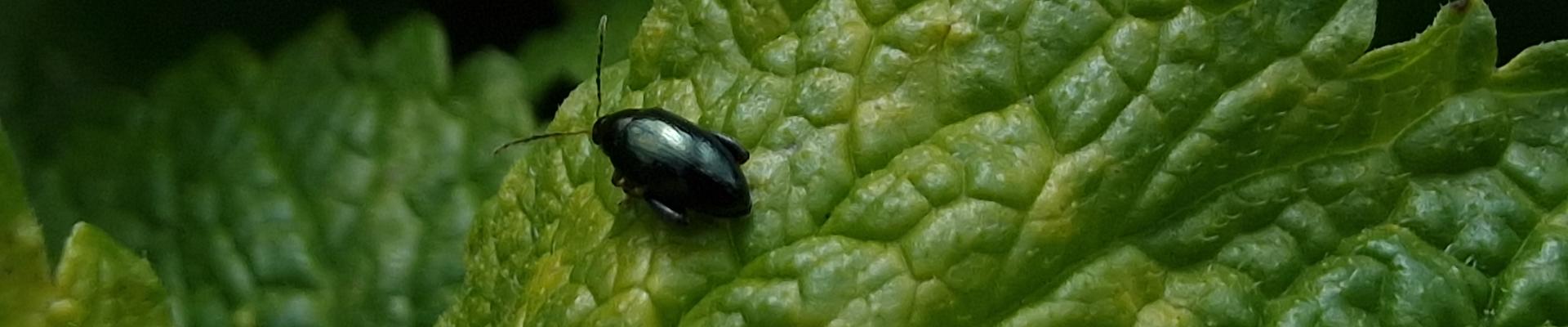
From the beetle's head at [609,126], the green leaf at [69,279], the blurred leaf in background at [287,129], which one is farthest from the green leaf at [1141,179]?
the blurred leaf in background at [287,129]

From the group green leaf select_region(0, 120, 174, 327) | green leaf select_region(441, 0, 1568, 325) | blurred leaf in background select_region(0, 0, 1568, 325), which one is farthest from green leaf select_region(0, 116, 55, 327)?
blurred leaf in background select_region(0, 0, 1568, 325)

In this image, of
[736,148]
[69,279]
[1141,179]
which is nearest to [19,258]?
[69,279]

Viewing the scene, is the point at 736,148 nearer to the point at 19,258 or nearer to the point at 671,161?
the point at 671,161

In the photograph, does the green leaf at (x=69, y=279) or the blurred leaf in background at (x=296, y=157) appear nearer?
the green leaf at (x=69, y=279)

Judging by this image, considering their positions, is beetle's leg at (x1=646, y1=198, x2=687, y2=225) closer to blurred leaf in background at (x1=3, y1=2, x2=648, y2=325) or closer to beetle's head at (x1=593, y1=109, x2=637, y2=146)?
beetle's head at (x1=593, y1=109, x2=637, y2=146)

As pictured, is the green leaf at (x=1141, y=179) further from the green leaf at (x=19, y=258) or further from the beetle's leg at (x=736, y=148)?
the green leaf at (x=19, y=258)

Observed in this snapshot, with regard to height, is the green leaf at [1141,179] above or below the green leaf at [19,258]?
below

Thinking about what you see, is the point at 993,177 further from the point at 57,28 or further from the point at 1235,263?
the point at 57,28
